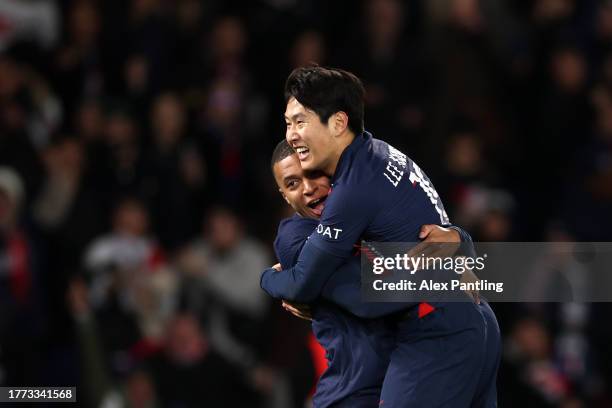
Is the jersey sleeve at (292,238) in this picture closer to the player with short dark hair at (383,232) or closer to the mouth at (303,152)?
the player with short dark hair at (383,232)

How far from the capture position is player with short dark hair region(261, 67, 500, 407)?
4496 mm

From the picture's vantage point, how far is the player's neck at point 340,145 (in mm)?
4660

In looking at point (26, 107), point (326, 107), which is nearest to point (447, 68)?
point (26, 107)

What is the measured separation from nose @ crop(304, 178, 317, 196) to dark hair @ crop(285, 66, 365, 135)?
27cm

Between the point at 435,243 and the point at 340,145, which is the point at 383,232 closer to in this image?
the point at 435,243

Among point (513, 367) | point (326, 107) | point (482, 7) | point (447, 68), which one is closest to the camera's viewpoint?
point (326, 107)

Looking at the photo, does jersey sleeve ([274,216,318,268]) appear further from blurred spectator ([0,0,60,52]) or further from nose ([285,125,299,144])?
blurred spectator ([0,0,60,52])

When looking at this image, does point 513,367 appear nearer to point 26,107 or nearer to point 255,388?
point 255,388

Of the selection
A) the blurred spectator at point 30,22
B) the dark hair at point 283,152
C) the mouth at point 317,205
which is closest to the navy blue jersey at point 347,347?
the mouth at point 317,205

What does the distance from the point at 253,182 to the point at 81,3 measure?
2.10 metres

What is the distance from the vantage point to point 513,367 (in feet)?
26.6

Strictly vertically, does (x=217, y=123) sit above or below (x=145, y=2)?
below

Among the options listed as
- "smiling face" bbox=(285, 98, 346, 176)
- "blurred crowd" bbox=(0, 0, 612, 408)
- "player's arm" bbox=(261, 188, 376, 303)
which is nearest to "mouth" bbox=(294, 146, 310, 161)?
"smiling face" bbox=(285, 98, 346, 176)

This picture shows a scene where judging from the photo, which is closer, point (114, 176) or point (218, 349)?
point (218, 349)
